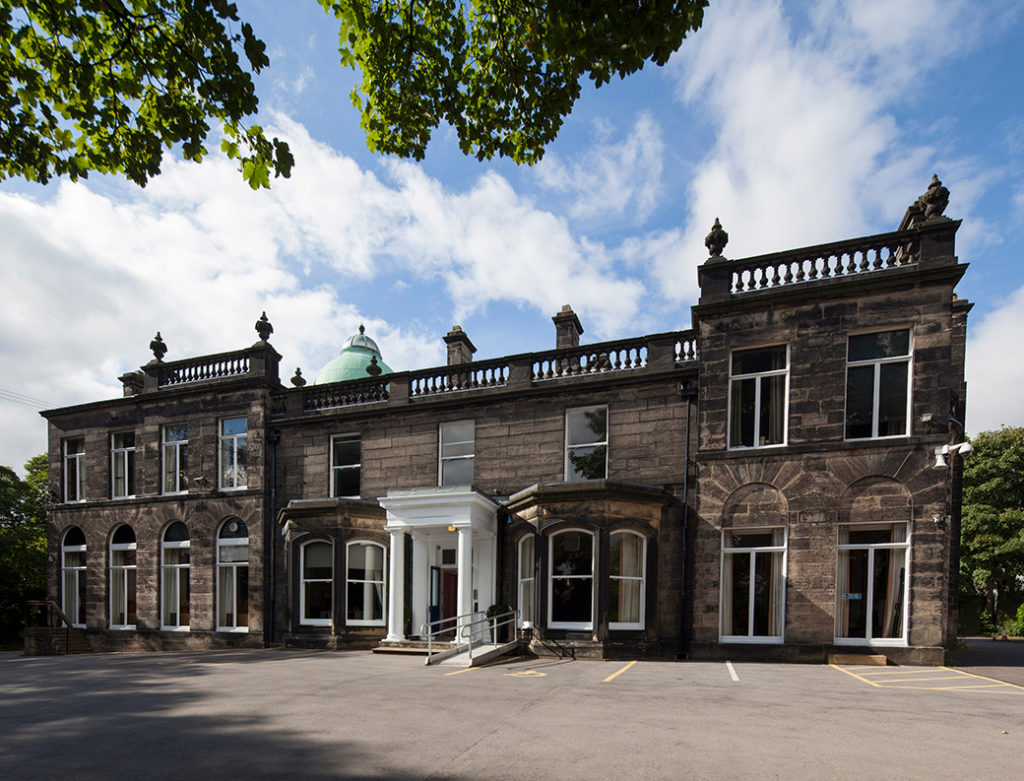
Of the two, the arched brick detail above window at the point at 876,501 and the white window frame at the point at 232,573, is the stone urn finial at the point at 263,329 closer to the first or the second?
the white window frame at the point at 232,573

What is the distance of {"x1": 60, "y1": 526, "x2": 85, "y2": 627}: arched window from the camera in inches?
874

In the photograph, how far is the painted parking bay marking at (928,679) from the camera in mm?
9719

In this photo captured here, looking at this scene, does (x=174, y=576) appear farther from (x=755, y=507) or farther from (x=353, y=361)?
(x=755, y=507)

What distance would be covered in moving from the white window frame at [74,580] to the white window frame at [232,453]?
21.7 ft

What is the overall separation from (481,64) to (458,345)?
509 inches

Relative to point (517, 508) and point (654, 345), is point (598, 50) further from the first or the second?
point (517, 508)

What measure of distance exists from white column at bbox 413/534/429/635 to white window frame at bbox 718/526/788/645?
24.4 ft

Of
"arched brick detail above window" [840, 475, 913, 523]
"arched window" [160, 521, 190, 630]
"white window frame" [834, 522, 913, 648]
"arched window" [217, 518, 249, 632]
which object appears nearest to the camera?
"white window frame" [834, 522, 913, 648]

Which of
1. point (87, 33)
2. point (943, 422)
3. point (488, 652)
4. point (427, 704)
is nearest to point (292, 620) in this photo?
point (488, 652)

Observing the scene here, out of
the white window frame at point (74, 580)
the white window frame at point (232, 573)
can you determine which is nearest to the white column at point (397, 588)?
the white window frame at point (232, 573)

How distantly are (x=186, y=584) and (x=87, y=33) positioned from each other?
19293 mm

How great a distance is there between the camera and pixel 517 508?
51.0ft

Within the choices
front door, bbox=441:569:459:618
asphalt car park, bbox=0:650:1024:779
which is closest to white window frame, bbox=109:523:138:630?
asphalt car park, bbox=0:650:1024:779

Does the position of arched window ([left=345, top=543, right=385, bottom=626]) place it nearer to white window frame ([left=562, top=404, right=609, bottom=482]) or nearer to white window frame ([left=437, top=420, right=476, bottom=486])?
white window frame ([left=437, top=420, right=476, bottom=486])
